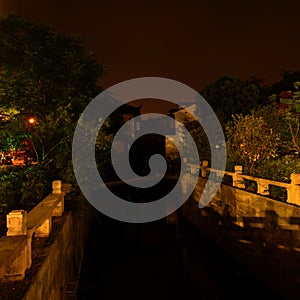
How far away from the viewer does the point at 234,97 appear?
23.0m

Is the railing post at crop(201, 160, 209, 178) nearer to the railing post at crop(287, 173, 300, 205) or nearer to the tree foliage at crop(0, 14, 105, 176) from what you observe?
the tree foliage at crop(0, 14, 105, 176)

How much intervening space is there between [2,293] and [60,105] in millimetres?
9635

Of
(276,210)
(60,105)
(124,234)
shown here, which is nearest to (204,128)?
(124,234)

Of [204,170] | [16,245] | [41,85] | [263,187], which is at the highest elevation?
[41,85]

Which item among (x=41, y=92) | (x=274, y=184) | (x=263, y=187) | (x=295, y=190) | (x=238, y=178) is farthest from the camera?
(x=41, y=92)

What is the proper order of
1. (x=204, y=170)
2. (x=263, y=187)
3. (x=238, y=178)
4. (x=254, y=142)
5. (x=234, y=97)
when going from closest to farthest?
(x=263, y=187) → (x=238, y=178) → (x=254, y=142) → (x=204, y=170) → (x=234, y=97)

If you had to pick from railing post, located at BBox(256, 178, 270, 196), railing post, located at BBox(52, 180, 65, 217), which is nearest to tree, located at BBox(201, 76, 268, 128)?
railing post, located at BBox(256, 178, 270, 196)

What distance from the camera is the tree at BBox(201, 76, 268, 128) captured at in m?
22.6

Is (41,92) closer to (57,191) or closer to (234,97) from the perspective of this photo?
(57,191)

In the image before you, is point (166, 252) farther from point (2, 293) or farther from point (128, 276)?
point (2, 293)

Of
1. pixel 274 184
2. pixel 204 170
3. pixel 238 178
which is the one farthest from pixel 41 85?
pixel 204 170

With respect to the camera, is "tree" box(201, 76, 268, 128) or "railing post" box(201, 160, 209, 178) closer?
"railing post" box(201, 160, 209, 178)

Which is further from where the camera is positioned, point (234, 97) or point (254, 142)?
point (234, 97)

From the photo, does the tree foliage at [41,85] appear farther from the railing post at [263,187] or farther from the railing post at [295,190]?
the railing post at [295,190]
